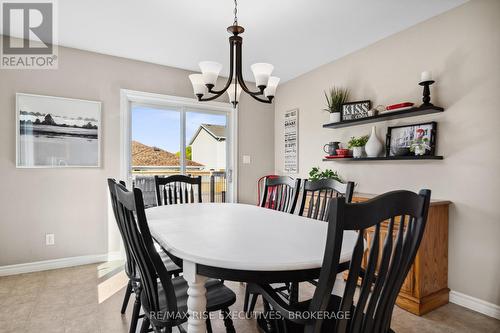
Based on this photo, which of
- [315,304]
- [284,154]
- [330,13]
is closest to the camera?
[315,304]

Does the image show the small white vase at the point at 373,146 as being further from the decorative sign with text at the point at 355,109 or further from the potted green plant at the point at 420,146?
the potted green plant at the point at 420,146

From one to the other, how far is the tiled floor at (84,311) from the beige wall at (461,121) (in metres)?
0.36

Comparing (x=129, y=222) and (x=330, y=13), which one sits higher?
(x=330, y=13)

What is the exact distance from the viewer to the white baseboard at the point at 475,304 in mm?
2176

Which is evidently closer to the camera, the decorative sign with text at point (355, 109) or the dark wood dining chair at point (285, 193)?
the dark wood dining chair at point (285, 193)

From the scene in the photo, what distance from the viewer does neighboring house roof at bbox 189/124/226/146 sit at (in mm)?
4121

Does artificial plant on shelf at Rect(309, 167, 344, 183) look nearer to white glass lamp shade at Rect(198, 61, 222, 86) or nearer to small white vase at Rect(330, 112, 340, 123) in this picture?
small white vase at Rect(330, 112, 340, 123)

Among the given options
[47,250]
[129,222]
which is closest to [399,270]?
[129,222]

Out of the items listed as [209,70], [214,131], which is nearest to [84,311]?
[209,70]

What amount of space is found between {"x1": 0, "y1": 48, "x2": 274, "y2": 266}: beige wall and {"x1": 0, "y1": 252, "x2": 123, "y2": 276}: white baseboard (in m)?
0.05

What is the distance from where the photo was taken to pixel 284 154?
4.45m

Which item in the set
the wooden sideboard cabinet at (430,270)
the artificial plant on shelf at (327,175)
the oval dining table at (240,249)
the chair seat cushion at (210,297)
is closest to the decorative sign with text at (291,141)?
the artificial plant on shelf at (327,175)

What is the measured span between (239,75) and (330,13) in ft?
3.69

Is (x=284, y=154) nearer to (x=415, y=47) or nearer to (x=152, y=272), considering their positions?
(x=415, y=47)
